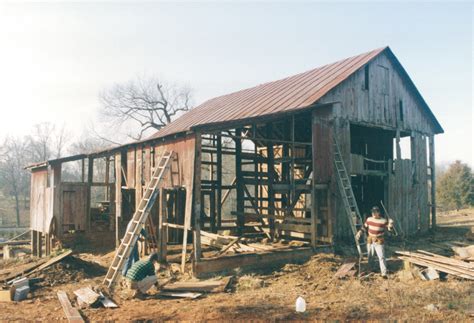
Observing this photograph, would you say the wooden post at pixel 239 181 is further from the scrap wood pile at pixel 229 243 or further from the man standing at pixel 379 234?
the man standing at pixel 379 234

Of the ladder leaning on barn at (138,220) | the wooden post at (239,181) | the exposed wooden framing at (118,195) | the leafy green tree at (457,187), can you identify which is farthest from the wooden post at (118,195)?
the leafy green tree at (457,187)

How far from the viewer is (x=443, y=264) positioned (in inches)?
460

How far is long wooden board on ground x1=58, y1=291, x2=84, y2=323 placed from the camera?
28.3 ft

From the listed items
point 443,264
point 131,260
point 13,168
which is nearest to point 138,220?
point 131,260

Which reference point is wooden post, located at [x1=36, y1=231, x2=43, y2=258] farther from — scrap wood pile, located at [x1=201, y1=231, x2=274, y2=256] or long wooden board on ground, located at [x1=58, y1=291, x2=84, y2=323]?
long wooden board on ground, located at [x1=58, y1=291, x2=84, y2=323]

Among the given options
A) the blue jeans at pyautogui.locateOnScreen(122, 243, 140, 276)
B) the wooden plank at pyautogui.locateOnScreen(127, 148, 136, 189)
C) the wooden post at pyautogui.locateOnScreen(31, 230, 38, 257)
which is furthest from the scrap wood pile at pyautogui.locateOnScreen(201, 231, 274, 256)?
the wooden post at pyautogui.locateOnScreen(31, 230, 38, 257)

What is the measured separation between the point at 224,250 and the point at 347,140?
6.94 meters

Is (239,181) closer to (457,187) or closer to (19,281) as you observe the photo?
(19,281)

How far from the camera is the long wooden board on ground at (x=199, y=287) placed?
1070 centimetres

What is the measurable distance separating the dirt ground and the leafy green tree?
28.4m

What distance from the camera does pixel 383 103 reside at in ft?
60.2

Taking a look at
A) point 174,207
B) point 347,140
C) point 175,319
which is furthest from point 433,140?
point 175,319

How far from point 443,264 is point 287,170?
8.94 m

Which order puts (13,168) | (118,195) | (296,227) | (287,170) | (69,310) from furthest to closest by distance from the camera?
(13,168) < (287,170) < (118,195) < (296,227) < (69,310)
